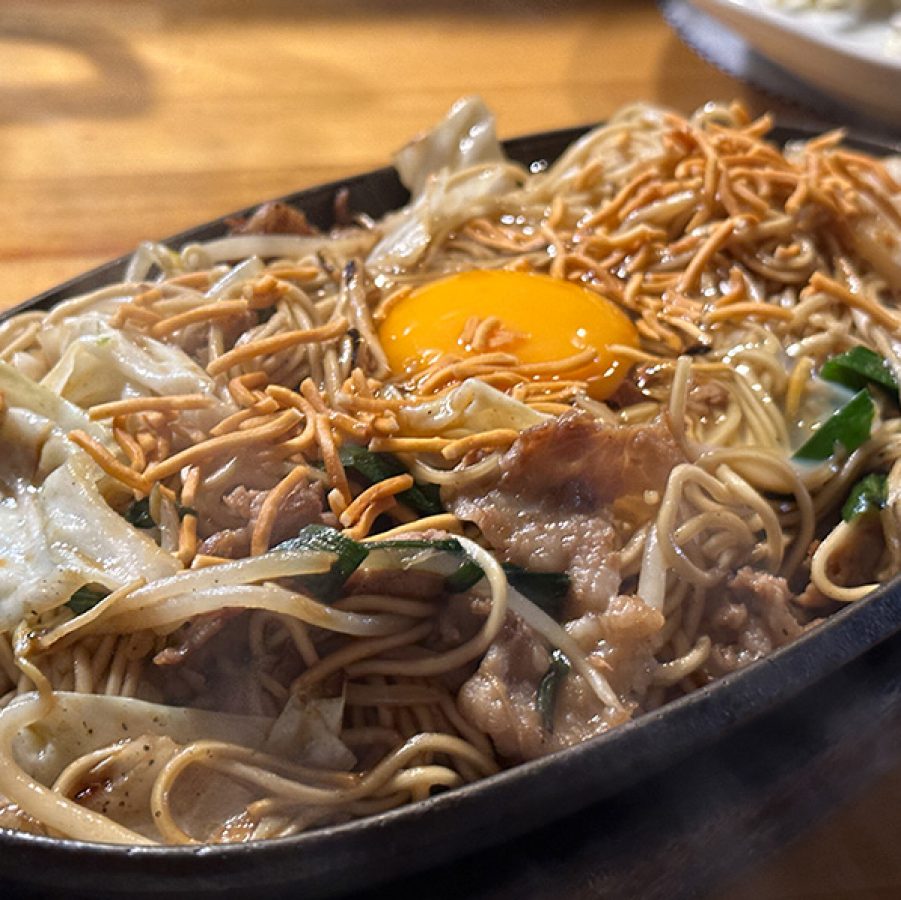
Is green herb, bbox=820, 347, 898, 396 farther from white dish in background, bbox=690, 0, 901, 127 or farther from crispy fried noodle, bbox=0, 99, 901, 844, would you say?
white dish in background, bbox=690, 0, 901, 127

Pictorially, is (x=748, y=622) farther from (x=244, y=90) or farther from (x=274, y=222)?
(x=244, y=90)

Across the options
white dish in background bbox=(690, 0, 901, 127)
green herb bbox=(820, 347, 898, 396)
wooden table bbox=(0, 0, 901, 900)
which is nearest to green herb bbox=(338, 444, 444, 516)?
green herb bbox=(820, 347, 898, 396)

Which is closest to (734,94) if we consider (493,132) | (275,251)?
(493,132)

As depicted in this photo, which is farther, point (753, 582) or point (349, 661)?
point (753, 582)

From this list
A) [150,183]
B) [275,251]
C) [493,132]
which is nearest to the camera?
[275,251]

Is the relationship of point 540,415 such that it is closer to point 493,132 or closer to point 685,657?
point 685,657

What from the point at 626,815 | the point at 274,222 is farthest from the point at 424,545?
the point at 274,222
